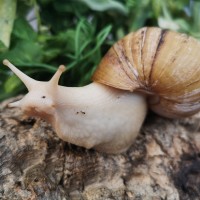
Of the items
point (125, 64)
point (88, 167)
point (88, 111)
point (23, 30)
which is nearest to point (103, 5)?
point (23, 30)

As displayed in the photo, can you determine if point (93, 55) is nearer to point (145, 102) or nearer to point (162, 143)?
point (145, 102)

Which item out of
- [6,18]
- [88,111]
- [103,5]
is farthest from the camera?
[103,5]

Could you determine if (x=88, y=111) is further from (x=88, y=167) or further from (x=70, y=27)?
(x=70, y=27)

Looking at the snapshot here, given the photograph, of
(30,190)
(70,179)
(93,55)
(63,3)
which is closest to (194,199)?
(70,179)

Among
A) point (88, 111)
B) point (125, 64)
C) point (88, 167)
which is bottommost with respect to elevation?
point (88, 167)

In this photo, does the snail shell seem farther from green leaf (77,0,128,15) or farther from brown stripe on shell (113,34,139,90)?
green leaf (77,0,128,15)

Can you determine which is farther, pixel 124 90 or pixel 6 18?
pixel 6 18
